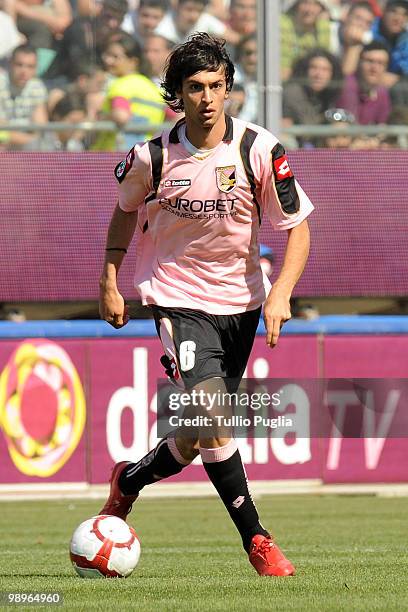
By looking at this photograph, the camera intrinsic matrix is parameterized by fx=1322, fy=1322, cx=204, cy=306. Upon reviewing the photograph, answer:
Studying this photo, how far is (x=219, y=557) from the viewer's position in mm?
6809

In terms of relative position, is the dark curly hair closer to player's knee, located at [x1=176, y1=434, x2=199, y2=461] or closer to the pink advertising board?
player's knee, located at [x1=176, y1=434, x2=199, y2=461]

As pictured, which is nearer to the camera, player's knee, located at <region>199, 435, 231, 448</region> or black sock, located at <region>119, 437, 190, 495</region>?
player's knee, located at <region>199, 435, 231, 448</region>

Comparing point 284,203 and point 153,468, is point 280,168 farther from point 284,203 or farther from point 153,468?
point 153,468

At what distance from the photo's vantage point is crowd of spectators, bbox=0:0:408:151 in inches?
509

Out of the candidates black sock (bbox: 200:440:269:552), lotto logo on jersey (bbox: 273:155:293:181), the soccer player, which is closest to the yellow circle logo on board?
the soccer player

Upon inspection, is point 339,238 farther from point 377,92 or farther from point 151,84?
point 151,84

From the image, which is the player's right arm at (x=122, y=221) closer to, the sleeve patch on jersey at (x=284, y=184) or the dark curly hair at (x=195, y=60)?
the dark curly hair at (x=195, y=60)

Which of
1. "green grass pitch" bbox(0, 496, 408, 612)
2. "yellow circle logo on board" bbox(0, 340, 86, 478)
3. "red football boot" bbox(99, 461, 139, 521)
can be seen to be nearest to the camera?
"green grass pitch" bbox(0, 496, 408, 612)

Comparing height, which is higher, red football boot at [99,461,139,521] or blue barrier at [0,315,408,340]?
red football boot at [99,461,139,521]

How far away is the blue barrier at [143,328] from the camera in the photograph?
11.9 metres

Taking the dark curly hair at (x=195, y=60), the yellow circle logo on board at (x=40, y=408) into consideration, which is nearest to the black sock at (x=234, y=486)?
the dark curly hair at (x=195, y=60)

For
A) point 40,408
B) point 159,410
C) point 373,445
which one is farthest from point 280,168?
point 373,445

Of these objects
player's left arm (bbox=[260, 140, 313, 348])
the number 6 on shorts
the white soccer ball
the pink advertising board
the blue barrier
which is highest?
player's left arm (bbox=[260, 140, 313, 348])

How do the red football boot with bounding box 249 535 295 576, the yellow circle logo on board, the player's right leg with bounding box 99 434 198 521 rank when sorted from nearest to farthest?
the red football boot with bounding box 249 535 295 576
the player's right leg with bounding box 99 434 198 521
the yellow circle logo on board
